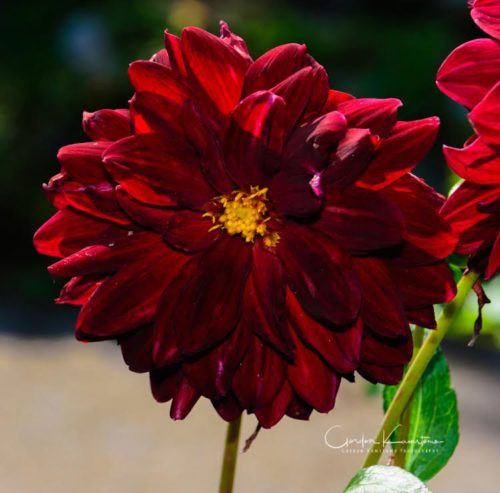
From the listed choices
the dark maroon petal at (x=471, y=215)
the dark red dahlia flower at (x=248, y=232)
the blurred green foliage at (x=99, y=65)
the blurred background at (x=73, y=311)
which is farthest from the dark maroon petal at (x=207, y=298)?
the blurred green foliage at (x=99, y=65)

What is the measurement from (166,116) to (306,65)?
Answer: 7cm

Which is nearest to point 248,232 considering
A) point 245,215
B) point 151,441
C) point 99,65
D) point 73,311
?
point 245,215

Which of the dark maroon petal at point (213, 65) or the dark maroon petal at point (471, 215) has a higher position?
the dark maroon petal at point (213, 65)

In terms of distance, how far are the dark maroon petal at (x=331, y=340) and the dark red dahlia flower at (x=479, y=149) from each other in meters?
0.06

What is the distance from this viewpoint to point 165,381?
0.48 m

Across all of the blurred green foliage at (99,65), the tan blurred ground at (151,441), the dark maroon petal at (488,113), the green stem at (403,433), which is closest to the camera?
the dark maroon petal at (488,113)

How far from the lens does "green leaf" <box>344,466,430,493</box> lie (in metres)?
0.47

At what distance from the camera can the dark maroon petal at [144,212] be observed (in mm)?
457

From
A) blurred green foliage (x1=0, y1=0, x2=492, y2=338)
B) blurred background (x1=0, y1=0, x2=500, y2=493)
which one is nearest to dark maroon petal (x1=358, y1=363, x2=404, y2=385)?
blurred background (x1=0, y1=0, x2=500, y2=493)

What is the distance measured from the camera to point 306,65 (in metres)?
0.46

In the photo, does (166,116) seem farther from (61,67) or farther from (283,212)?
(61,67)

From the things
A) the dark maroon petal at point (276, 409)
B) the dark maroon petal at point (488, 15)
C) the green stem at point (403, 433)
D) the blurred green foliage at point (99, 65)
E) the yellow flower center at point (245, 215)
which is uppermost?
the dark maroon petal at point (488, 15)

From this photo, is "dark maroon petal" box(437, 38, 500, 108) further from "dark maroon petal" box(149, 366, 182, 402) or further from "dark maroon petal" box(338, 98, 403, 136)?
"dark maroon petal" box(149, 366, 182, 402)

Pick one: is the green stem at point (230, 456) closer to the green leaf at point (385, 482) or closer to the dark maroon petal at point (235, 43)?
the green leaf at point (385, 482)
